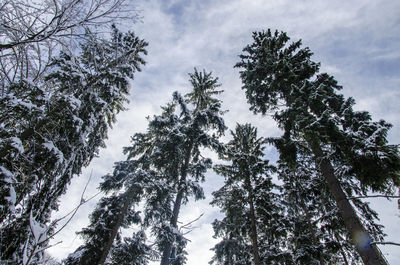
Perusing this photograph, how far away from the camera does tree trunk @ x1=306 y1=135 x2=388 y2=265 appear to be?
520 centimetres

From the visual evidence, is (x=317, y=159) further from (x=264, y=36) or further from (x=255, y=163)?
(x=264, y=36)

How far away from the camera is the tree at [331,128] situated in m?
5.78

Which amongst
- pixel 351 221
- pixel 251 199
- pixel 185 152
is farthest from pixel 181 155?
pixel 351 221

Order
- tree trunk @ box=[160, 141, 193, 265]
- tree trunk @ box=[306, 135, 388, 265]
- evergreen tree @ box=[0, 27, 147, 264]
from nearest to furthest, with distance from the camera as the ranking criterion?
evergreen tree @ box=[0, 27, 147, 264] → tree trunk @ box=[306, 135, 388, 265] → tree trunk @ box=[160, 141, 193, 265]

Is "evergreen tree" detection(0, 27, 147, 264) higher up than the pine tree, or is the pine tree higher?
the pine tree

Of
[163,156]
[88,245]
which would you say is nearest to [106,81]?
[163,156]

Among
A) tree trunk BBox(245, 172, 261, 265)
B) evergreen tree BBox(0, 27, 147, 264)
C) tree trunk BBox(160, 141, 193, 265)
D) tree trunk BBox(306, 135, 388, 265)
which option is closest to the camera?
evergreen tree BBox(0, 27, 147, 264)

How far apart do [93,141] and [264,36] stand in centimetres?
1019

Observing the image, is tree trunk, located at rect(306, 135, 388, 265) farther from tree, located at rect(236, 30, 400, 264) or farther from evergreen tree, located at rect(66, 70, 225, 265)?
evergreen tree, located at rect(66, 70, 225, 265)

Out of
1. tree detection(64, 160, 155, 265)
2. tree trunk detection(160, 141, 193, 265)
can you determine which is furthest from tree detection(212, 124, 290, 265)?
tree detection(64, 160, 155, 265)

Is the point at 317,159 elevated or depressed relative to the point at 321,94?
depressed

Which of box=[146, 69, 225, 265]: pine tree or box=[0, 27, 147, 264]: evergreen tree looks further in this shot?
box=[146, 69, 225, 265]: pine tree

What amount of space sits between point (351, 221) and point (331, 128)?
9.55 ft

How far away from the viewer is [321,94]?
303 inches
